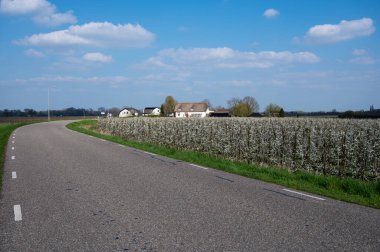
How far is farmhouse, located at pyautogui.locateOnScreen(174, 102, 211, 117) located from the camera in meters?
127

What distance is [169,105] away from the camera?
139 meters

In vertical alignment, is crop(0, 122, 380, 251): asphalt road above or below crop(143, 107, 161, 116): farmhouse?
below

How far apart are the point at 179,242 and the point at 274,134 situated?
1039cm

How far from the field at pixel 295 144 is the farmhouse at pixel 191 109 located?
105 metres

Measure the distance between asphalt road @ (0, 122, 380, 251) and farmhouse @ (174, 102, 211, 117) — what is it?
116915 millimetres

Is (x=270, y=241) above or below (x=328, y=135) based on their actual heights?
below

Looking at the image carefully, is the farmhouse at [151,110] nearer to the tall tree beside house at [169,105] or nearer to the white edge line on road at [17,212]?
the tall tree beside house at [169,105]

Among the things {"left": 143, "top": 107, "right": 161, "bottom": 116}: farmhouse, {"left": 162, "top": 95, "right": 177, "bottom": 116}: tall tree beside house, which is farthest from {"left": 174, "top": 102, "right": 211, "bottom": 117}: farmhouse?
{"left": 143, "top": 107, "right": 161, "bottom": 116}: farmhouse

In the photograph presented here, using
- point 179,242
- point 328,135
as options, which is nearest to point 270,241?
point 179,242

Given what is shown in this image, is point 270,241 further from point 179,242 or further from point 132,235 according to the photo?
point 132,235

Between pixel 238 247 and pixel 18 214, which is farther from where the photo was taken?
pixel 18 214

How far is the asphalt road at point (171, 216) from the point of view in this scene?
198 inches

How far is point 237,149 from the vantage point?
1683 cm

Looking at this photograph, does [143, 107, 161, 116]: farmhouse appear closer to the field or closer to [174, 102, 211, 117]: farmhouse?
[174, 102, 211, 117]: farmhouse
